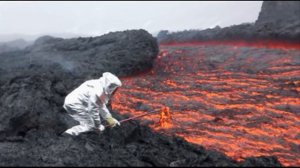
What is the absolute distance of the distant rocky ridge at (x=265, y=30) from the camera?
20788 millimetres

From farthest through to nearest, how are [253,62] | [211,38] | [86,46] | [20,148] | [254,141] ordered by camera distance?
[211,38] < [86,46] < [253,62] < [254,141] < [20,148]

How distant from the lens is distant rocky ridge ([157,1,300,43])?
68.2 ft

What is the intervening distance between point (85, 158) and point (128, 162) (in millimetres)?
773

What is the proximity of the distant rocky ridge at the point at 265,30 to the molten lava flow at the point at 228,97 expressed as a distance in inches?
44.4

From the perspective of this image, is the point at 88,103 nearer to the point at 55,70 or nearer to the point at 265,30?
the point at 55,70

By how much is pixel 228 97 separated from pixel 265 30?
354 inches

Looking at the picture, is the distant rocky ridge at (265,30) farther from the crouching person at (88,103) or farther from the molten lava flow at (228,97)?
the crouching person at (88,103)

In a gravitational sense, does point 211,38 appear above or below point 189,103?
above

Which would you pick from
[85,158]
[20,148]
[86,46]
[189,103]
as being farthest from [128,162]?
[86,46]

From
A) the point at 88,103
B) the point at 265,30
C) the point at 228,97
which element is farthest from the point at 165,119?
the point at 265,30

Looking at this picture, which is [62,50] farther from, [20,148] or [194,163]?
[194,163]

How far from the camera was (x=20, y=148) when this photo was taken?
7.87 metres

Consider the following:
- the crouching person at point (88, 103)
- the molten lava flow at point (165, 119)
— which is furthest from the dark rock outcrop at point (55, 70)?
the molten lava flow at point (165, 119)

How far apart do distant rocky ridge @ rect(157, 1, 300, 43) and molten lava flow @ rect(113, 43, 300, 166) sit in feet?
3.70
